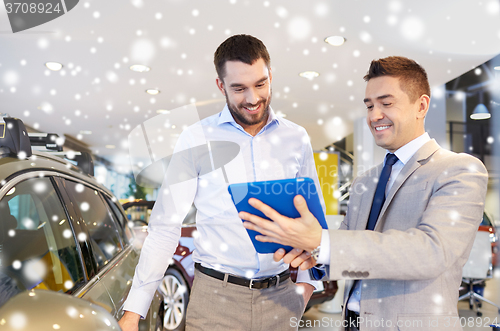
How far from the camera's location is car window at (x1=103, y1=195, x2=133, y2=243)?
2.38 meters

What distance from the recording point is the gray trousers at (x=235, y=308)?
1.60 metres

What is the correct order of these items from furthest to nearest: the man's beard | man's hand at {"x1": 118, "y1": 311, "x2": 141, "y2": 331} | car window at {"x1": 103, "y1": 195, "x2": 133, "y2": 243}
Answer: car window at {"x1": 103, "y1": 195, "x2": 133, "y2": 243}, the man's beard, man's hand at {"x1": 118, "y1": 311, "x2": 141, "y2": 331}

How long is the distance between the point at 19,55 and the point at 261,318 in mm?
5134

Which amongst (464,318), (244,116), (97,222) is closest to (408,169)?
(244,116)

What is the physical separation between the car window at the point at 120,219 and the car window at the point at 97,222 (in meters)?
0.11

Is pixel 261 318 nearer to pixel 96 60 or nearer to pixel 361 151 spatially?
pixel 96 60

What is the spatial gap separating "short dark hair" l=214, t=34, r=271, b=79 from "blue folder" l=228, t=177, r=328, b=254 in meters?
0.80

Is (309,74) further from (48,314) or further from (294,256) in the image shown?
(48,314)

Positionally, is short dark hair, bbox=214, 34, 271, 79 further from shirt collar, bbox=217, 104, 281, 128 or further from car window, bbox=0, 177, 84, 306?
car window, bbox=0, 177, 84, 306

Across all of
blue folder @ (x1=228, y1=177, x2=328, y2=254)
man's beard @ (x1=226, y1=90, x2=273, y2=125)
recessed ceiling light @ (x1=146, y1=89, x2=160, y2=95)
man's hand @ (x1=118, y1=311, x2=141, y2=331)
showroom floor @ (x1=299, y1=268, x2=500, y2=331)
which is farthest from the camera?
recessed ceiling light @ (x1=146, y1=89, x2=160, y2=95)

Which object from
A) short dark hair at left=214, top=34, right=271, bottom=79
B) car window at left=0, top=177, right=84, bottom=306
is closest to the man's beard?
short dark hair at left=214, top=34, right=271, bottom=79

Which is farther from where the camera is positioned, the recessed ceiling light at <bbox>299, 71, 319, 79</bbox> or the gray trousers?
the recessed ceiling light at <bbox>299, 71, 319, 79</bbox>

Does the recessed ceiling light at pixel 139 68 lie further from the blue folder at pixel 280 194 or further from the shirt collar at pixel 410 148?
the blue folder at pixel 280 194

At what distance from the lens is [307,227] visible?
102 centimetres
